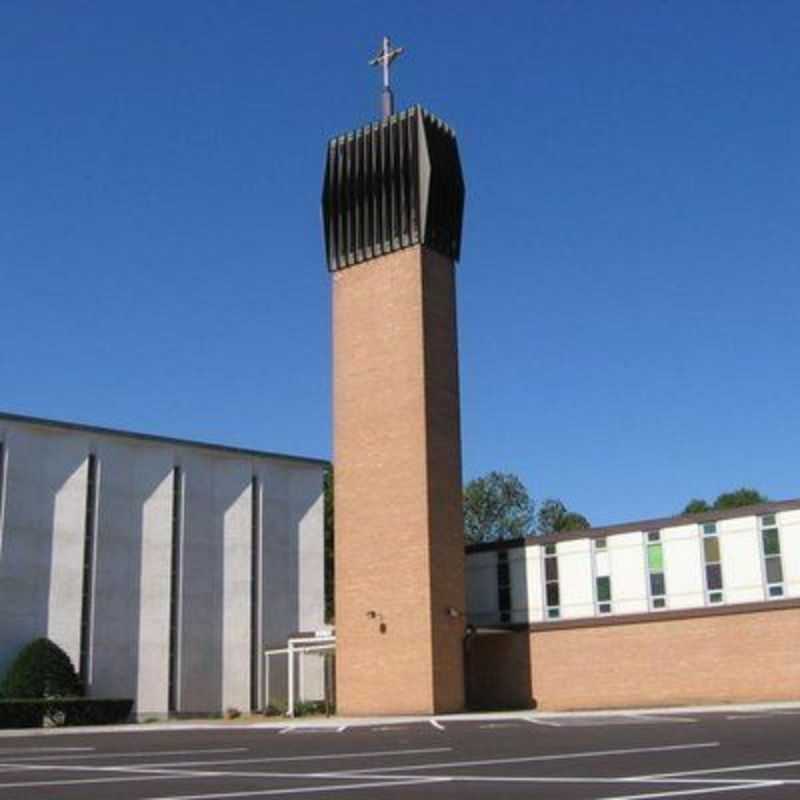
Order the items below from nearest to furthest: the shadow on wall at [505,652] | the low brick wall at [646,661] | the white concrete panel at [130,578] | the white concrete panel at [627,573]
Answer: the low brick wall at [646,661] → the white concrete panel at [627,573] → the shadow on wall at [505,652] → the white concrete panel at [130,578]

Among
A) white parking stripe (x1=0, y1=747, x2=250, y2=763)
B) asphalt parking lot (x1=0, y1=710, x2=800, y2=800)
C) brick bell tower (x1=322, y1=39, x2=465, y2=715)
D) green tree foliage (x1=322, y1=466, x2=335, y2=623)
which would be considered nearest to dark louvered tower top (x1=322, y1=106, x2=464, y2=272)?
brick bell tower (x1=322, y1=39, x2=465, y2=715)

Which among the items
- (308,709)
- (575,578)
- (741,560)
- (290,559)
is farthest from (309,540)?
(741,560)

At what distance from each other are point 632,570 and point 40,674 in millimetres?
18862

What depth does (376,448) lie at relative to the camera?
1412 inches

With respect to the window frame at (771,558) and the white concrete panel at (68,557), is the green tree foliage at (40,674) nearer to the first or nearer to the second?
the white concrete panel at (68,557)

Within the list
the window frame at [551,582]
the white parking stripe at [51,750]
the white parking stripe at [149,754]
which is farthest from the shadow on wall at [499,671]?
the white parking stripe at [149,754]

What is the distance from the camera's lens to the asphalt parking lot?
30.8 ft

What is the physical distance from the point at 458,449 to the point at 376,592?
5.01m

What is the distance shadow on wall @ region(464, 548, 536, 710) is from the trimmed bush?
11.6m

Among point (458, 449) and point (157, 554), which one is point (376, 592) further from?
point (157, 554)

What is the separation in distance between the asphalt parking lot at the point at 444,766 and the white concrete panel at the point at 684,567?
14488 mm

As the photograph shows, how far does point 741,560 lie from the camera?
33.4m

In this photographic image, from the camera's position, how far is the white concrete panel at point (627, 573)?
3525 cm

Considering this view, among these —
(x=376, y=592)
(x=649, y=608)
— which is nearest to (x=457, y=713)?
(x=376, y=592)
